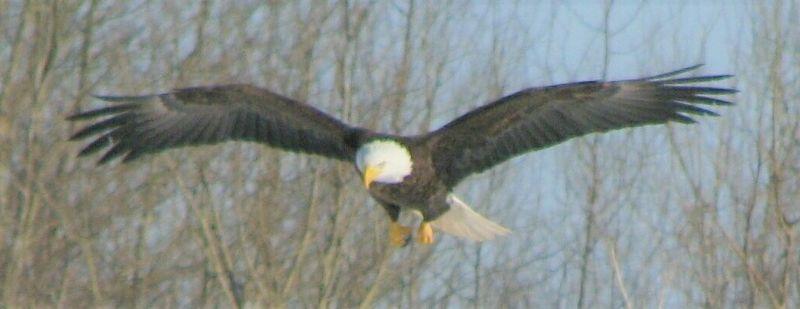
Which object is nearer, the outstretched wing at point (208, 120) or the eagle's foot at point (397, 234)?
the outstretched wing at point (208, 120)

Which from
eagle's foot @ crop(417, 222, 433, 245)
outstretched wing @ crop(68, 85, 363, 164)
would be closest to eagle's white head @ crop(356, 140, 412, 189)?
outstretched wing @ crop(68, 85, 363, 164)

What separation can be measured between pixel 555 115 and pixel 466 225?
75cm

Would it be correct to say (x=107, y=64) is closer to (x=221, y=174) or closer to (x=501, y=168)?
(x=221, y=174)

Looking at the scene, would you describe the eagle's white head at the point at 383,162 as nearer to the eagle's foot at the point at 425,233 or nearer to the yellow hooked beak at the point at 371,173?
the yellow hooked beak at the point at 371,173

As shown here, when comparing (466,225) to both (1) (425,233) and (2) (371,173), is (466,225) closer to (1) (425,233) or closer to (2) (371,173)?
(1) (425,233)

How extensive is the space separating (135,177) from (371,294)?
2.90 m

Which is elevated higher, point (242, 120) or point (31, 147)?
point (242, 120)

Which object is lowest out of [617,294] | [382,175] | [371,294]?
[617,294]

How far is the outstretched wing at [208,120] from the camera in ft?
31.6

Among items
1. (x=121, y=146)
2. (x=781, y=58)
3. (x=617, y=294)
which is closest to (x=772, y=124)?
(x=781, y=58)

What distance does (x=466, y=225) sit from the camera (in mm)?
10055

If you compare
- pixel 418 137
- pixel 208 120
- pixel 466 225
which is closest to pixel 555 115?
pixel 418 137

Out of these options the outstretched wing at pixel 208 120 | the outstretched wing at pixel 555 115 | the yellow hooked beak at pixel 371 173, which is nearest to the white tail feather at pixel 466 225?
the outstretched wing at pixel 555 115

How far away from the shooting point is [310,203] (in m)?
12.9
